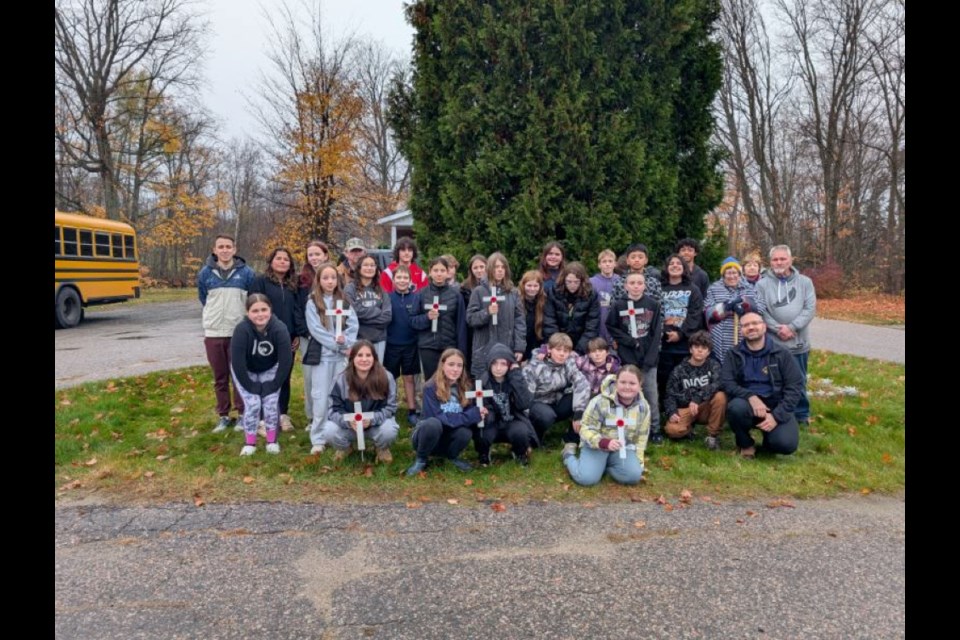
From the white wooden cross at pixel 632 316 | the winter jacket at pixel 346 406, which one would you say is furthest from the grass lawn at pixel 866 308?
the winter jacket at pixel 346 406

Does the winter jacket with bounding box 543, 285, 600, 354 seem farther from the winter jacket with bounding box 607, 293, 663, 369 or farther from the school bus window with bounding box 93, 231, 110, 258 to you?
the school bus window with bounding box 93, 231, 110, 258

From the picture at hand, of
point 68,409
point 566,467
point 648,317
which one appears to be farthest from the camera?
point 68,409

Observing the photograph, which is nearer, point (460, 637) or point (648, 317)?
point (460, 637)

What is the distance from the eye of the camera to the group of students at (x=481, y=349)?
4.99 m

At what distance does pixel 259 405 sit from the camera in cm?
548

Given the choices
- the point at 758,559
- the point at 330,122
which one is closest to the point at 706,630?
the point at 758,559

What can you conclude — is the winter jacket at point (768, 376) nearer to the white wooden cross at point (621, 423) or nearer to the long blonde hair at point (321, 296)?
the white wooden cross at point (621, 423)

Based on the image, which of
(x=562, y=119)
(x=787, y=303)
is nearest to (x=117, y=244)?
(x=562, y=119)

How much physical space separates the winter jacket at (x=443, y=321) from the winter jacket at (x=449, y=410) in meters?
0.95

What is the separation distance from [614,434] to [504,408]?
3.23 ft

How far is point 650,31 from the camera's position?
729 centimetres
